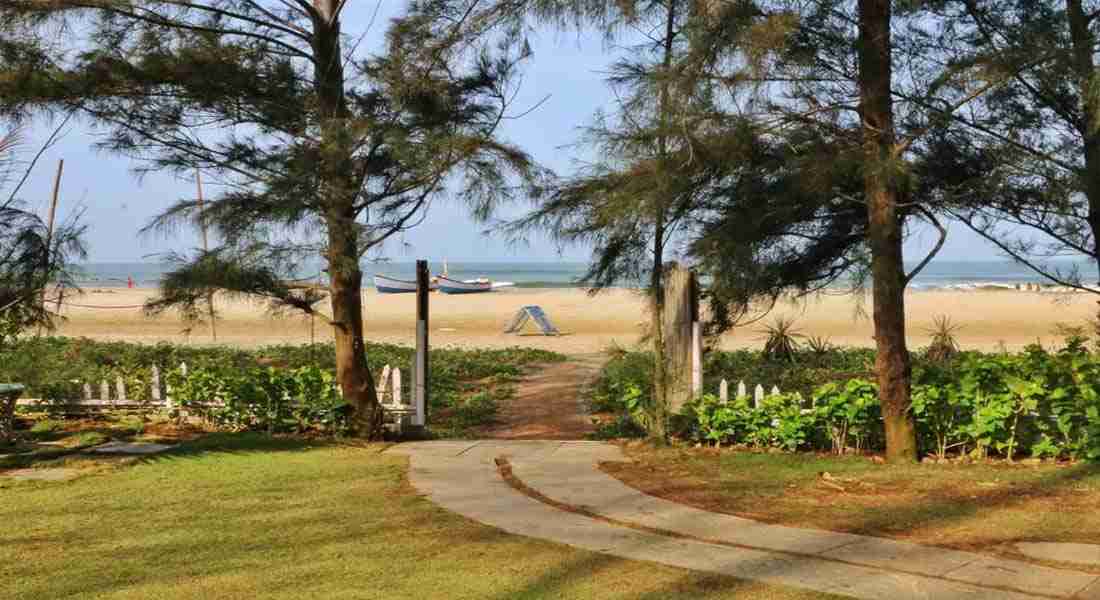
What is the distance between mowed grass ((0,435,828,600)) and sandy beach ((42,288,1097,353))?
11.4 m

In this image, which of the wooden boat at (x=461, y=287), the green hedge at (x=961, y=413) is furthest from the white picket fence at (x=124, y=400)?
the wooden boat at (x=461, y=287)

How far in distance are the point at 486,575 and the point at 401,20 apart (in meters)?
5.97

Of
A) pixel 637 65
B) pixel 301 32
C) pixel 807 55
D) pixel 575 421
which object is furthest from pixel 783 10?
pixel 575 421

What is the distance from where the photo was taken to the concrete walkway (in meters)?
4.90

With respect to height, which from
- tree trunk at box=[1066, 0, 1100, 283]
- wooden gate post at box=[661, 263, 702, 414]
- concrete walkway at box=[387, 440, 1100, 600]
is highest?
tree trunk at box=[1066, 0, 1100, 283]

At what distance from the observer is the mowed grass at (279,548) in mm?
4910

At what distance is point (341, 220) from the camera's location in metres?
9.43

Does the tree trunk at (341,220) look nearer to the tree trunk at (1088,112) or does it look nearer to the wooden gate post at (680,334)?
the wooden gate post at (680,334)

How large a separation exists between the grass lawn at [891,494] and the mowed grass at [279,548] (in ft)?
5.13

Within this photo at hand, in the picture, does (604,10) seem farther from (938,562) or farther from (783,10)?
(938,562)

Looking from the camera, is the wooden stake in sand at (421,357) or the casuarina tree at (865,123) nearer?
the casuarina tree at (865,123)

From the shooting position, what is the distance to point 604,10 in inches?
350

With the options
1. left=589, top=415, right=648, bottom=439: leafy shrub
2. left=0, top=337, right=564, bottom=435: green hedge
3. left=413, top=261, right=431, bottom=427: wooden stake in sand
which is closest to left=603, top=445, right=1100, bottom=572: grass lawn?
left=589, top=415, right=648, bottom=439: leafy shrub

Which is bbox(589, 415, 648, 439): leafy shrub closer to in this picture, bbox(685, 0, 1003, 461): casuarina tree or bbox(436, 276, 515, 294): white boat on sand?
bbox(685, 0, 1003, 461): casuarina tree
